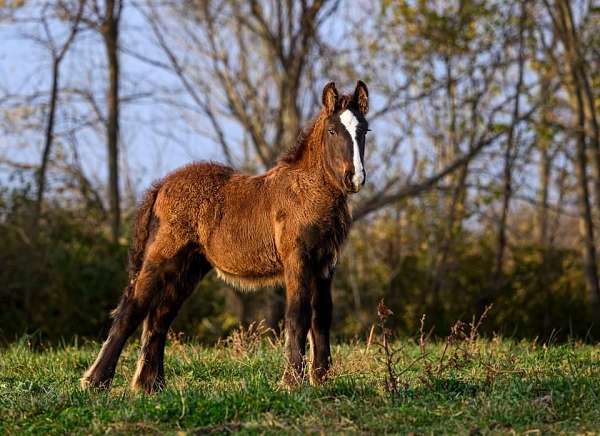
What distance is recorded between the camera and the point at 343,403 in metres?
6.42

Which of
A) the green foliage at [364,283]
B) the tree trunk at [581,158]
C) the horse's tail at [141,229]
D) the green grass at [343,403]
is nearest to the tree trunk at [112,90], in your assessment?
the green foliage at [364,283]

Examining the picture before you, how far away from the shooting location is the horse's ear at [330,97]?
25.1ft

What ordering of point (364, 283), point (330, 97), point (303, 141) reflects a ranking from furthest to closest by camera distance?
point (364, 283) < point (303, 141) < point (330, 97)

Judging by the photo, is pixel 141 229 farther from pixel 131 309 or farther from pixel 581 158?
pixel 581 158

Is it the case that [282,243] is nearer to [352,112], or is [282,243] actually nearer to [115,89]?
[352,112]

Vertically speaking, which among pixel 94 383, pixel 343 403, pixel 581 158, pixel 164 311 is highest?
pixel 581 158

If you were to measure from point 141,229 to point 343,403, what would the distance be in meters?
3.06

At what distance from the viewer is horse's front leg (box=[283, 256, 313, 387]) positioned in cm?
735

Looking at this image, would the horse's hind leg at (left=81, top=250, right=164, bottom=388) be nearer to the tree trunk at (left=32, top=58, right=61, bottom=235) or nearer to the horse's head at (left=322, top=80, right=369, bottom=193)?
the horse's head at (left=322, top=80, right=369, bottom=193)

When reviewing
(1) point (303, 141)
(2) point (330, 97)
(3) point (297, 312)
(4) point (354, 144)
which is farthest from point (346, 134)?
(3) point (297, 312)

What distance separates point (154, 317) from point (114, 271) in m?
9.69

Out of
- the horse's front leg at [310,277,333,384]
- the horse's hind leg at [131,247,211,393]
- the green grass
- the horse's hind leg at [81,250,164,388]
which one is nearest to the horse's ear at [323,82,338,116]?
the horse's front leg at [310,277,333,384]

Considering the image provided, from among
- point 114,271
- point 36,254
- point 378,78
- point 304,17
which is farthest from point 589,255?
point 36,254

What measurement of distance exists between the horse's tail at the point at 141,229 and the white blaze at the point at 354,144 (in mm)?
2124
